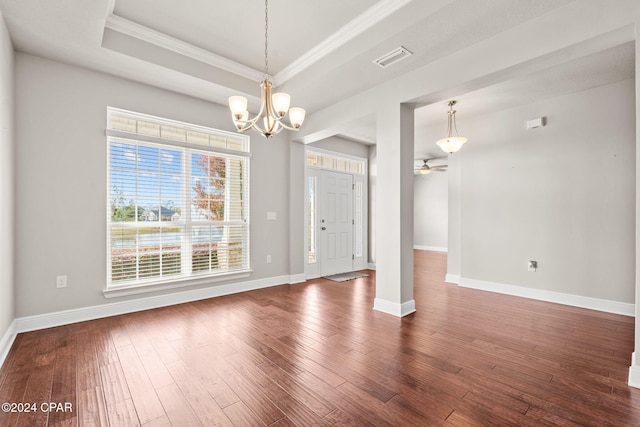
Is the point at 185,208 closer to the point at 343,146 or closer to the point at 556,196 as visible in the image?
the point at 343,146

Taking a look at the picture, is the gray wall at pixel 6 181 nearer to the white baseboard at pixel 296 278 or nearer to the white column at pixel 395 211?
the white baseboard at pixel 296 278

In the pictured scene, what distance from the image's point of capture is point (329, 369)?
224cm

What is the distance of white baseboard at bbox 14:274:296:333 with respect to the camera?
9.80ft

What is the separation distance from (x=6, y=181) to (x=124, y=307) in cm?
173

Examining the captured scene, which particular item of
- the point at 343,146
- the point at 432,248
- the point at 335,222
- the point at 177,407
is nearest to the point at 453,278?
the point at 335,222

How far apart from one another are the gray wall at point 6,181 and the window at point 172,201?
0.79 meters

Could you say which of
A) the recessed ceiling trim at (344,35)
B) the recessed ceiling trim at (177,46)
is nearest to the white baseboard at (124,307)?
the recessed ceiling trim at (177,46)

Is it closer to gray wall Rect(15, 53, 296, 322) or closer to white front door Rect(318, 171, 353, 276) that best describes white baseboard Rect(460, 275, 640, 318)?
white front door Rect(318, 171, 353, 276)

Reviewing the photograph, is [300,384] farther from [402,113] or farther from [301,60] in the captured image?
[301,60]

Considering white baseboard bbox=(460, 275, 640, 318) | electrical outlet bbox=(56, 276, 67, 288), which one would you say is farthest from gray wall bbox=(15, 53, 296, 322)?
white baseboard bbox=(460, 275, 640, 318)

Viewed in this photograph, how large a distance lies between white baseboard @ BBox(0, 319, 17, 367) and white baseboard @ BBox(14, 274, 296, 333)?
108 millimetres

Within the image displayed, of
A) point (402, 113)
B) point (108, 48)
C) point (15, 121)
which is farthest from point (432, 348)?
point (15, 121)

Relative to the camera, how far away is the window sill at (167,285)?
3.43 meters

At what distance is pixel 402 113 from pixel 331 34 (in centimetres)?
117
